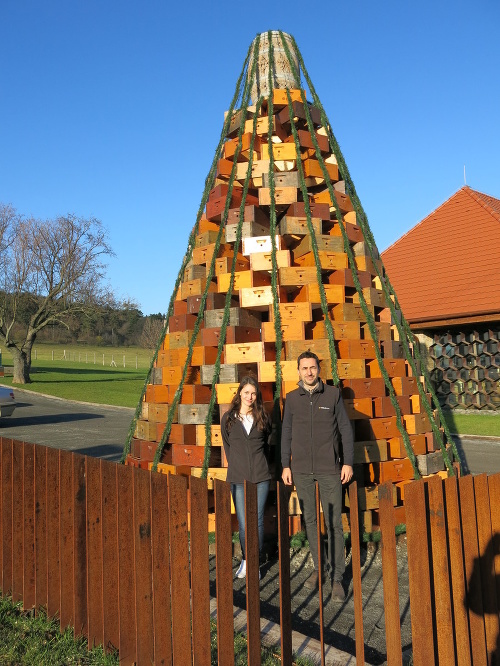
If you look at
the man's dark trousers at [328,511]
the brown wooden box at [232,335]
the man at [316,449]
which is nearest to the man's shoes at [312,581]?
the man at [316,449]

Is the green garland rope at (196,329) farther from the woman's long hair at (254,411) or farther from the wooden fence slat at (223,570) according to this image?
the wooden fence slat at (223,570)

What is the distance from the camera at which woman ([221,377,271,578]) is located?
4293 mm

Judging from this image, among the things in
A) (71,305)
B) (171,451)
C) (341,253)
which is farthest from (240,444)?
(71,305)

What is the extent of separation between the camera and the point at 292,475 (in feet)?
13.8

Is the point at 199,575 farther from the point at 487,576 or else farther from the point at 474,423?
the point at 474,423

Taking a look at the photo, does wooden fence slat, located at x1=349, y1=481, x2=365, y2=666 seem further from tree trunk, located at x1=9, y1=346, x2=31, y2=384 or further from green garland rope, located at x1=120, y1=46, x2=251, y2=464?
tree trunk, located at x1=9, y1=346, x2=31, y2=384

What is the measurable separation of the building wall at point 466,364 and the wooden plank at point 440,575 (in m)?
13.4

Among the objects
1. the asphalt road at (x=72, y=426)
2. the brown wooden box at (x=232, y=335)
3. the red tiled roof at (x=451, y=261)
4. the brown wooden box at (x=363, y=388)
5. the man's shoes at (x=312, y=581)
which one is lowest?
the man's shoes at (x=312, y=581)

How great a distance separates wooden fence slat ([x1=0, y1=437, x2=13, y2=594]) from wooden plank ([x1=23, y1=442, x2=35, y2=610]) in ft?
0.77

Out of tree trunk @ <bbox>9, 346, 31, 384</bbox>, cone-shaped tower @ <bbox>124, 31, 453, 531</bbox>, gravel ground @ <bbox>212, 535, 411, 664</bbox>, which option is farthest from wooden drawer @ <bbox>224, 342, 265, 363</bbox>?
tree trunk @ <bbox>9, 346, 31, 384</bbox>

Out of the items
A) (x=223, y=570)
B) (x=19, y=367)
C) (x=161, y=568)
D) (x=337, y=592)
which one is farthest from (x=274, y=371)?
(x=19, y=367)

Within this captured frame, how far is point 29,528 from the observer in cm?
396

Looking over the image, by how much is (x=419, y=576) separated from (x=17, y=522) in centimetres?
284

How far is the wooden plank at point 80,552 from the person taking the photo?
11.2 ft
